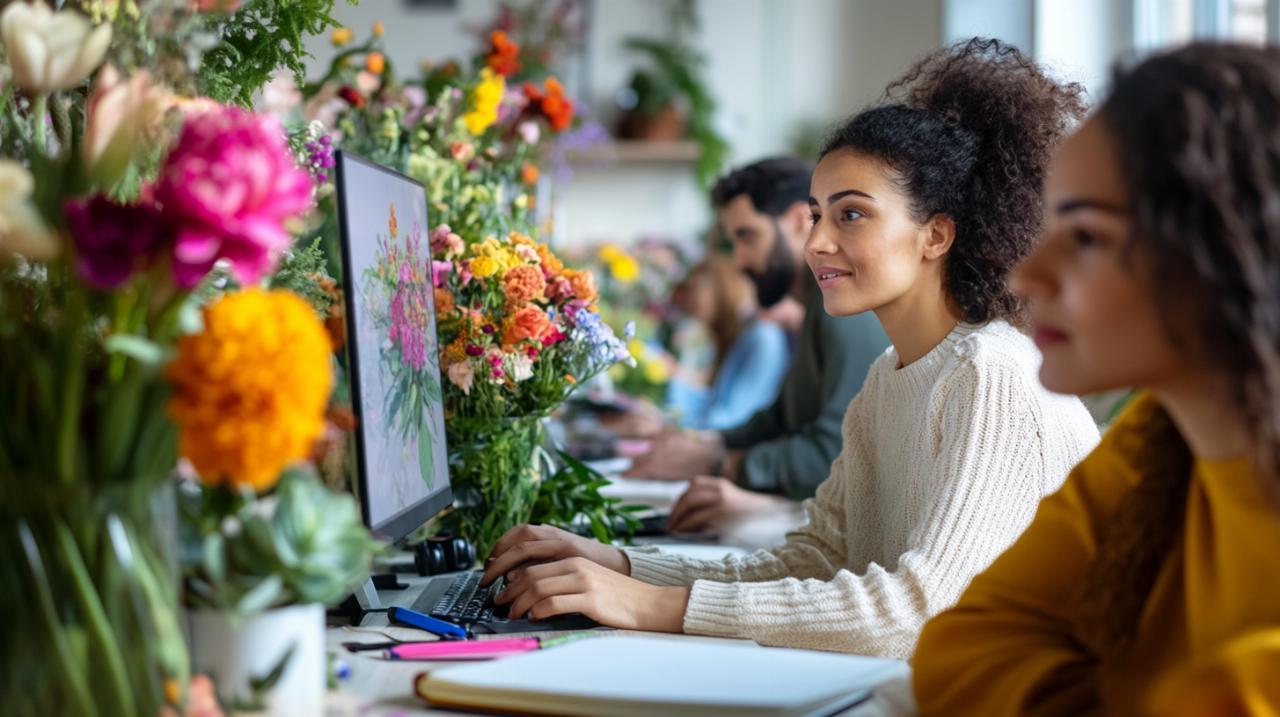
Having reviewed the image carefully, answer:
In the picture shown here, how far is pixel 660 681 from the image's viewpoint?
3.34ft

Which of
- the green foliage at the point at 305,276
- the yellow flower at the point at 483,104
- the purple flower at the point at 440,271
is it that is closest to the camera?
the green foliage at the point at 305,276

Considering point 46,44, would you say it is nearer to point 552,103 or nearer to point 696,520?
point 696,520

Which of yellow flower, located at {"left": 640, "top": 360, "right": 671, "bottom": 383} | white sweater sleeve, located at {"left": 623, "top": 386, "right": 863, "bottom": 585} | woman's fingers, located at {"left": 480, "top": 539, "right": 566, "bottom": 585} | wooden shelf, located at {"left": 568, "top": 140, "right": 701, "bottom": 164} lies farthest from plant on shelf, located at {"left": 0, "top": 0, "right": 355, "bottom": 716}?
wooden shelf, located at {"left": 568, "top": 140, "right": 701, "bottom": 164}

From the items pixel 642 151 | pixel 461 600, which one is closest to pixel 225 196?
pixel 461 600

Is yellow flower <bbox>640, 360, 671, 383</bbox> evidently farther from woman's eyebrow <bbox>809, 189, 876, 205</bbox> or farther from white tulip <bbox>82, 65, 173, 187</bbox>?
white tulip <bbox>82, 65, 173, 187</bbox>

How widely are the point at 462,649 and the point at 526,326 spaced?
1.97 ft

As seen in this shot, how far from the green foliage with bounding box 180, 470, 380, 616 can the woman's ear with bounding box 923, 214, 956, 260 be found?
106 centimetres

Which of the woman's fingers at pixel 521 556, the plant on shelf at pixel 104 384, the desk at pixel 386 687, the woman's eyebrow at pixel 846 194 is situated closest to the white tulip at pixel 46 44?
the plant on shelf at pixel 104 384

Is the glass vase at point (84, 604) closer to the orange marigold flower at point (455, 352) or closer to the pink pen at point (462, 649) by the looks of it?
the pink pen at point (462, 649)

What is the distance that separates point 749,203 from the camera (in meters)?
3.49

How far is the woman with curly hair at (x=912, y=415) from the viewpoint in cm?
143

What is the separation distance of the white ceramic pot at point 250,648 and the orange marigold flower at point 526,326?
3.00ft

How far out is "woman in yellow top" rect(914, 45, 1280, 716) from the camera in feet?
2.62

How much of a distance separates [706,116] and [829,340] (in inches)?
156
